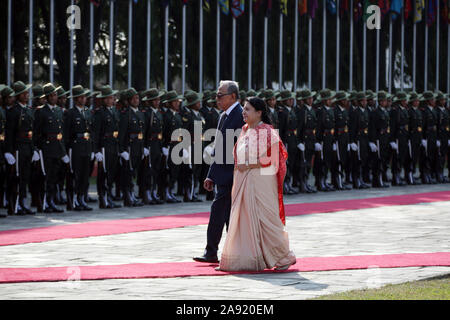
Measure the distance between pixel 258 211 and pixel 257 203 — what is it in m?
0.08

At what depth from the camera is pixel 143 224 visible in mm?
13039

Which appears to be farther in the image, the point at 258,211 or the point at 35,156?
the point at 35,156

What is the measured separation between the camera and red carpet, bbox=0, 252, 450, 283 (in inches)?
327

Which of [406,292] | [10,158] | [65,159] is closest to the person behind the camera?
[406,292]

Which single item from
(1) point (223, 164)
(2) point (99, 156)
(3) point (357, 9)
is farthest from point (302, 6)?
(1) point (223, 164)

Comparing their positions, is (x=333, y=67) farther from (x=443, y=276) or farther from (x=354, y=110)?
(x=443, y=276)

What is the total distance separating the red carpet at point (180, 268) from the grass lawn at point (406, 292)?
1.05 meters

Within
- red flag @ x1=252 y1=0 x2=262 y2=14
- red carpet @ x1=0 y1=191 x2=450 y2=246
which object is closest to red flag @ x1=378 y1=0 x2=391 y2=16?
red flag @ x1=252 y1=0 x2=262 y2=14

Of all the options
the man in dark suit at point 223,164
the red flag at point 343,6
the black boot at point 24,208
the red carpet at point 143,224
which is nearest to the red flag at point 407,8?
the red flag at point 343,6

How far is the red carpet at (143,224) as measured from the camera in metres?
11.5

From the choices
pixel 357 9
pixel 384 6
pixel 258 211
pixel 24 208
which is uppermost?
pixel 384 6

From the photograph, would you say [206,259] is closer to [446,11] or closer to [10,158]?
[10,158]

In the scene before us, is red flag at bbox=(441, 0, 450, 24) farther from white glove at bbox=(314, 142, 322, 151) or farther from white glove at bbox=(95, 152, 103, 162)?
white glove at bbox=(95, 152, 103, 162)

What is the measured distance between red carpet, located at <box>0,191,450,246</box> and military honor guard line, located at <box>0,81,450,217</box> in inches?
45.3
